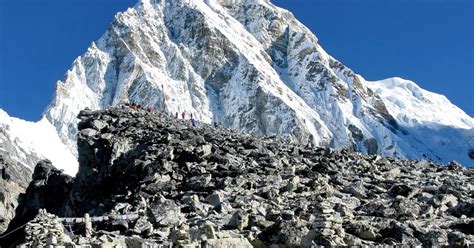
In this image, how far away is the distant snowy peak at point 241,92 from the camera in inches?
6304

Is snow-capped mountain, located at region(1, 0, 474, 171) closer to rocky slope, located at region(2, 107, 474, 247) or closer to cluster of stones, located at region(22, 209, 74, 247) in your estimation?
rocky slope, located at region(2, 107, 474, 247)

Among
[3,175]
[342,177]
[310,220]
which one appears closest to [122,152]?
[342,177]

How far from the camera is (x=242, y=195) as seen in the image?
29156 millimetres

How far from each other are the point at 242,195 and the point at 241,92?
14992cm

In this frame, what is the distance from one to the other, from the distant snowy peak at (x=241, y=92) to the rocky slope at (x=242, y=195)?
348 feet

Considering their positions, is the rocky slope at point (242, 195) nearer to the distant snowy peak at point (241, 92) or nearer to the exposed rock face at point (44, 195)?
the exposed rock face at point (44, 195)

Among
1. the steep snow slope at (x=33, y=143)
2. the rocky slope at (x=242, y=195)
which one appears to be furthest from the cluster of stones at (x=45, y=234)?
the steep snow slope at (x=33, y=143)

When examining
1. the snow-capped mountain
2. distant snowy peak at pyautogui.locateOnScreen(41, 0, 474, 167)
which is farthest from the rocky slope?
distant snowy peak at pyautogui.locateOnScreen(41, 0, 474, 167)

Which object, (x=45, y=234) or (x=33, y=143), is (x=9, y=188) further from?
(x=45, y=234)

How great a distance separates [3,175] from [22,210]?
3456 cm

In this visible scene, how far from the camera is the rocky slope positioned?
71.2ft

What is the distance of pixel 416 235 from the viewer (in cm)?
2231

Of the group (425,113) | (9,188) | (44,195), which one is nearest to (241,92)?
(425,113)

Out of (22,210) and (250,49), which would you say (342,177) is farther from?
(250,49)
